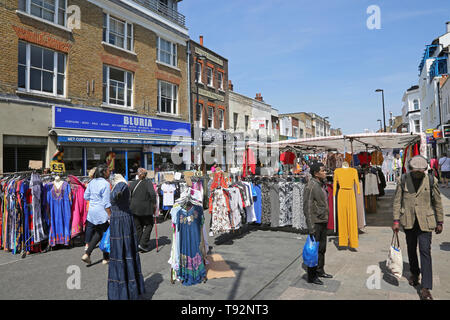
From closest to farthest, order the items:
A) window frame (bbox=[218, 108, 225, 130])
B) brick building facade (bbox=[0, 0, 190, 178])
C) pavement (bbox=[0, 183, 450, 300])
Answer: pavement (bbox=[0, 183, 450, 300])
brick building facade (bbox=[0, 0, 190, 178])
window frame (bbox=[218, 108, 225, 130])

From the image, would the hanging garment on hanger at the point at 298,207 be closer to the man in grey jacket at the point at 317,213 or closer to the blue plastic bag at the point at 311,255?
the man in grey jacket at the point at 317,213

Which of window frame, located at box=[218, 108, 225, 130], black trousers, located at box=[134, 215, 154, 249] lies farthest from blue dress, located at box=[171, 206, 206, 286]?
window frame, located at box=[218, 108, 225, 130]

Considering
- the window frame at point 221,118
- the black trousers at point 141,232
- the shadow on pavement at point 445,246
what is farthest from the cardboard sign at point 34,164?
the window frame at point 221,118

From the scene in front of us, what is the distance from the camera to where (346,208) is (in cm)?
657

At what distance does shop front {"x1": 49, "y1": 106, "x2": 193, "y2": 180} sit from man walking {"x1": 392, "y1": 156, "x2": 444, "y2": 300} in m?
11.7

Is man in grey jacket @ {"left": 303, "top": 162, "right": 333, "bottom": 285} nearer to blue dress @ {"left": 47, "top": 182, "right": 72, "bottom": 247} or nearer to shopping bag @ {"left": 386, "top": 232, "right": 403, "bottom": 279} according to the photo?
shopping bag @ {"left": 386, "top": 232, "right": 403, "bottom": 279}

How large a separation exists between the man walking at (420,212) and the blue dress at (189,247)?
3.10 meters

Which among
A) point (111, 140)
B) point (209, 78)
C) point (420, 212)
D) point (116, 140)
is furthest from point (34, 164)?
point (209, 78)

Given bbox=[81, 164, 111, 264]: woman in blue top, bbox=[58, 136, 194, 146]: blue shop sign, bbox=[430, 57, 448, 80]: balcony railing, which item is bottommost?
bbox=[81, 164, 111, 264]: woman in blue top

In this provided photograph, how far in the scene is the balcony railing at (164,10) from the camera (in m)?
17.9

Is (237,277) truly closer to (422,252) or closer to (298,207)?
(422,252)

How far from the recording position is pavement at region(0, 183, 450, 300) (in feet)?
14.3
